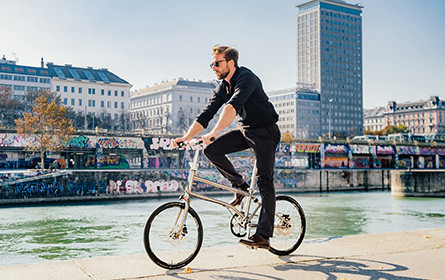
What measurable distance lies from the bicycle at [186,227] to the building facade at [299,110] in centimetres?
13355

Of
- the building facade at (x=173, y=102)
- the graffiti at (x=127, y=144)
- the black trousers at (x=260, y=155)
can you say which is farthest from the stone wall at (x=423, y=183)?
the building facade at (x=173, y=102)

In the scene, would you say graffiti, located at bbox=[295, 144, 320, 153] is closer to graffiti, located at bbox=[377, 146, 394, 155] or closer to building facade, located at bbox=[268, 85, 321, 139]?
graffiti, located at bbox=[377, 146, 394, 155]

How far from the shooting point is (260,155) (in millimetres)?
4453

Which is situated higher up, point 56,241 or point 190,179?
point 190,179

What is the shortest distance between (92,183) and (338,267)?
3447 centimetres

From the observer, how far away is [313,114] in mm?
143625

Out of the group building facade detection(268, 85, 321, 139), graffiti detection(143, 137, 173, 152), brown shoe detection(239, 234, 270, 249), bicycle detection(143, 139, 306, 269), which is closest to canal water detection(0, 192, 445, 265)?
bicycle detection(143, 139, 306, 269)

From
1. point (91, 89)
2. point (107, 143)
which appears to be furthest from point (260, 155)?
point (91, 89)

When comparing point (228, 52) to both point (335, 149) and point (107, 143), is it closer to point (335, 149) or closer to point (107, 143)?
point (107, 143)

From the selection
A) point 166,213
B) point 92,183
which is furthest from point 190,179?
point 92,183

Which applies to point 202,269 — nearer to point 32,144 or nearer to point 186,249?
point 186,249

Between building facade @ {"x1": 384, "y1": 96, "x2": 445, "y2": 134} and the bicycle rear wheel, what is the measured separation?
5900 inches

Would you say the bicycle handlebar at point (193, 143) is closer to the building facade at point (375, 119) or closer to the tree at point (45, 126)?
the tree at point (45, 126)

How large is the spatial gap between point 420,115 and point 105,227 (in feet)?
494
